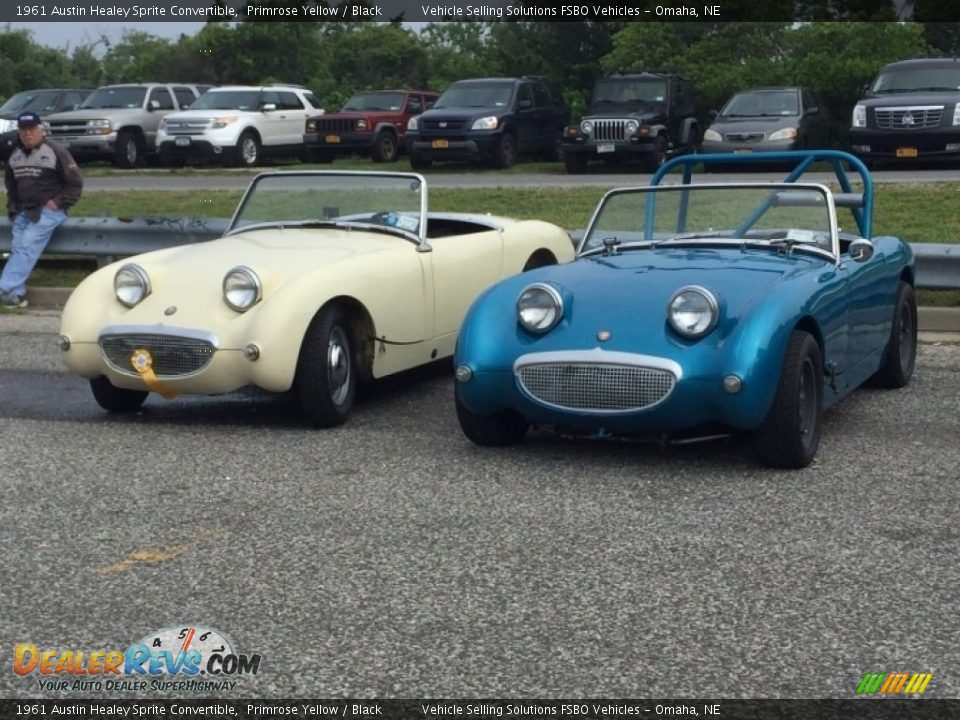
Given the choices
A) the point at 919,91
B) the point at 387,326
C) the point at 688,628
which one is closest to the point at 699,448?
the point at 387,326

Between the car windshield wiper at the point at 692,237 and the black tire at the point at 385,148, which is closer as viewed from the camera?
the car windshield wiper at the point at 692,237

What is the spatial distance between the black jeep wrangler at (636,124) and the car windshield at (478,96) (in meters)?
1.54

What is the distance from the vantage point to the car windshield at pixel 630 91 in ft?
82.6

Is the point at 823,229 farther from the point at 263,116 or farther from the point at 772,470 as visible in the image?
the point at 263,116

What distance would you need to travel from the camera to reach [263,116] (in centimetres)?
2844

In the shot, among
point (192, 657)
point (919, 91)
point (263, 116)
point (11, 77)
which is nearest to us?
point (192, 657)

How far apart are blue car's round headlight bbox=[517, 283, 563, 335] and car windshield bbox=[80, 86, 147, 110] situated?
23545mm

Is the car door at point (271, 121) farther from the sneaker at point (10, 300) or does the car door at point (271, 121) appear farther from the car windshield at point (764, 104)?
the sneaker at point (10, 300)

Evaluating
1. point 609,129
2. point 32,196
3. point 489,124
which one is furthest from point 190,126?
point 32,196

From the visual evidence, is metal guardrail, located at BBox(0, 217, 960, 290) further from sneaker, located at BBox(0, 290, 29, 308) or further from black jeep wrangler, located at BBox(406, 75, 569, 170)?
black jeep wrangler, located at BBox(406, 75, 569, 170)

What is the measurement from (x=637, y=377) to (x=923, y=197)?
33.0 feet

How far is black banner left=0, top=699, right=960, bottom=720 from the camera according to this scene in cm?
412

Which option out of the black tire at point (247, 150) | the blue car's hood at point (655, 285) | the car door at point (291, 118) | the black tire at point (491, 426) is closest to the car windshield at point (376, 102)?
the car door at point (291, 118)

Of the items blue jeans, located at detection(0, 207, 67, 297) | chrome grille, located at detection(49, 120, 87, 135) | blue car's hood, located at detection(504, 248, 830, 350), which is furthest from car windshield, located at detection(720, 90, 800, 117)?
blue car's hood, located at detection(504, 248, 830, 350)
